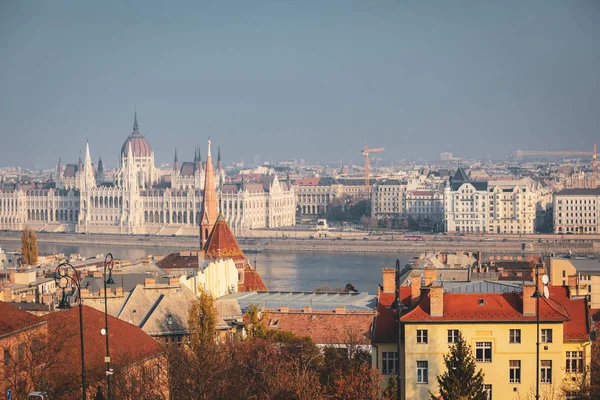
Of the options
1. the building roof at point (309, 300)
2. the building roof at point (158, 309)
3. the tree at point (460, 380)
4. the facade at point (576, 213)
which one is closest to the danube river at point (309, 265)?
Answer: the building roof at point (309, 300)

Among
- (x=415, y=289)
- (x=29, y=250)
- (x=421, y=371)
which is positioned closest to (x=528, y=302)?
(x=421, y=371)

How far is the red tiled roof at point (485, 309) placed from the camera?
41.2 feet

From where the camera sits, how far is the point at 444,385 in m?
11.1

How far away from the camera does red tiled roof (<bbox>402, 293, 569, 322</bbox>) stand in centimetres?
1255

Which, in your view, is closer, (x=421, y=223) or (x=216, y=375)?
(x=216, y=375)

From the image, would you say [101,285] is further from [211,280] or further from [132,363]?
[132,363]

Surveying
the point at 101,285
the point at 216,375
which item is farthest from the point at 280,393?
the point at 101,285

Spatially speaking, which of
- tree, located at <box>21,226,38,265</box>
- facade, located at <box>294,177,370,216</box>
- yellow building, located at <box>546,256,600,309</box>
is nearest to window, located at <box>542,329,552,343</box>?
yellow building, located at <box>546,256,600,309</box>

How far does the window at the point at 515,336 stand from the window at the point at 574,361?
0.52m

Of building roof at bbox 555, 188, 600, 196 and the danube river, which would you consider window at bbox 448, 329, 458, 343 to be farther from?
building roof at bbox 555, 188, 600, 196

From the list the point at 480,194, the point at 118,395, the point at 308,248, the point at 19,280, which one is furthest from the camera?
the point at 480,194

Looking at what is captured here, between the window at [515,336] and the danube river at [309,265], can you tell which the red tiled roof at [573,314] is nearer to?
the window at [515,336]

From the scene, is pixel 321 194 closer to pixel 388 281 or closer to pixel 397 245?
pixel 397 245

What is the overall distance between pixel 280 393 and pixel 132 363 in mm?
1429
